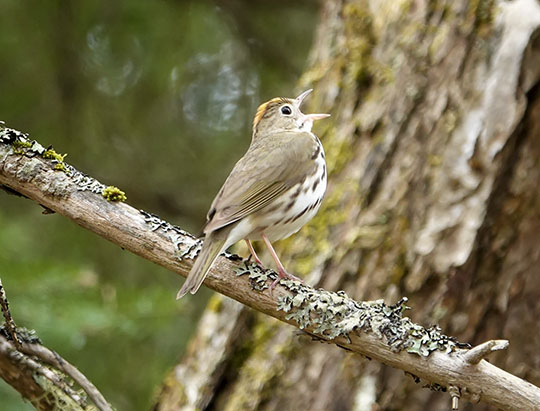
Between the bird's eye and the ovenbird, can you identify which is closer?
the ovenbird

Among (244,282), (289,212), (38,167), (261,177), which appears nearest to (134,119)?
(261,177)

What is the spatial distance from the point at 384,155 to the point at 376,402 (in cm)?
132

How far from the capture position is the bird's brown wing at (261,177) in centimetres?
305

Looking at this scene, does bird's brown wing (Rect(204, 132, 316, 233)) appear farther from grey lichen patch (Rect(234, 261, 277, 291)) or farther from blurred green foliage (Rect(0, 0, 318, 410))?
blurred green foliage (Rect(0, 0, 318, 410))

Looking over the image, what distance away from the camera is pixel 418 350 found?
2.45 meters

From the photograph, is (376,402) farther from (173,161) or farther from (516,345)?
(173,161)

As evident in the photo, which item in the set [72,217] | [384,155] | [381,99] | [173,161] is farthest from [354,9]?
[72,217]

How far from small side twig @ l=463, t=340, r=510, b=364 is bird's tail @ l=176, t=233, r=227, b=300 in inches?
34.1

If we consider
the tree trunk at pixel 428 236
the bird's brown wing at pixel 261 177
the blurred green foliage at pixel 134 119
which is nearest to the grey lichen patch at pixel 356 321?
the bird's brown wing at pixel 261 177

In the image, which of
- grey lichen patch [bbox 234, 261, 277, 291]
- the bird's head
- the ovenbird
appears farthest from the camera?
the bird's head

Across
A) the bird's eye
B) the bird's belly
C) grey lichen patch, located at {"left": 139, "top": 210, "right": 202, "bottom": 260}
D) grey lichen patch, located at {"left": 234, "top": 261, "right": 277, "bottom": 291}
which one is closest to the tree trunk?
→ the bird's eye

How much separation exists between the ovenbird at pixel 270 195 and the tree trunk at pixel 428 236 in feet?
2.87

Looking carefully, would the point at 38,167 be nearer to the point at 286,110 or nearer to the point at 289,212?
the point at 289,212

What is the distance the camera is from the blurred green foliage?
4.54 meters
